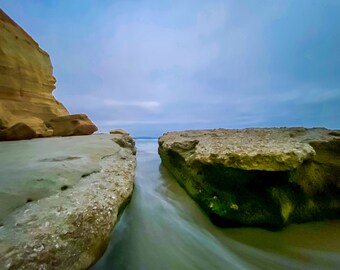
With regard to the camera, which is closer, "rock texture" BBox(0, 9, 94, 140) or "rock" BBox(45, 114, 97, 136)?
"rock texture" BBox(0, 9, 94, 140)

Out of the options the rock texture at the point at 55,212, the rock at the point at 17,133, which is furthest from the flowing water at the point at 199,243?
the rock at the point at 17,133

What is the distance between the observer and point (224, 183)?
4.56 meters

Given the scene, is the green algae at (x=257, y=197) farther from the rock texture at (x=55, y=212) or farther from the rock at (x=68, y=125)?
the rock at (x=68, y=125)

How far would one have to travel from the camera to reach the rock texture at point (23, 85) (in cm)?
842

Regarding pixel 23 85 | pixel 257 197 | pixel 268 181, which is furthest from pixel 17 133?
pixel 268 181

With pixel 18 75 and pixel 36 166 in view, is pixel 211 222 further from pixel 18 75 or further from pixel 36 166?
pixel 18 75

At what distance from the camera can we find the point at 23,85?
9898 mm

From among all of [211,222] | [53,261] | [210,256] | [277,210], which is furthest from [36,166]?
[277,210]

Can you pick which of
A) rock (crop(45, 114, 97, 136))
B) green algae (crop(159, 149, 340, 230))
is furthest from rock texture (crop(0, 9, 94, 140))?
green algae (crop(159, 149, 340, 230))

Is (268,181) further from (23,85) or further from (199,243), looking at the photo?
(23,85)

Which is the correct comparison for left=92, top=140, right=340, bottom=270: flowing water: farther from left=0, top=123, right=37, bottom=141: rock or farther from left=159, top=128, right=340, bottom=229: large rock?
left=0, top=123, right=37, bottom=141: rock

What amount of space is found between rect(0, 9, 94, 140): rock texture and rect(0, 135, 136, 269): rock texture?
584cm

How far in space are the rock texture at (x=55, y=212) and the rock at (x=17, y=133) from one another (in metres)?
4.77

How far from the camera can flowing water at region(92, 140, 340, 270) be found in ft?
9.48
